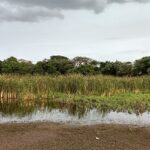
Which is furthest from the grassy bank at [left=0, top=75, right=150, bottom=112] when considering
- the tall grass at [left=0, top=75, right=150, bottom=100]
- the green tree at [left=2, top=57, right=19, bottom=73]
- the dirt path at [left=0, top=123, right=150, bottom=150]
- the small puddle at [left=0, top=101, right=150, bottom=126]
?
the green tree at [left=2, top=57, right=19, bottom=73]

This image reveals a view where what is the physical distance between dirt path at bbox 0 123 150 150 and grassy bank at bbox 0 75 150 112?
25.7ft

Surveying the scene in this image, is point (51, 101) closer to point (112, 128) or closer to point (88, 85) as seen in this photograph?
point (88, 85)

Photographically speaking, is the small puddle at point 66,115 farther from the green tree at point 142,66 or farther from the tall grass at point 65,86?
the green tree at point 142,66

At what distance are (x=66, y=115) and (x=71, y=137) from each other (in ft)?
18.9

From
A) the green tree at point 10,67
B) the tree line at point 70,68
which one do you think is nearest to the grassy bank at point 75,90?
the tree line at point 70,68

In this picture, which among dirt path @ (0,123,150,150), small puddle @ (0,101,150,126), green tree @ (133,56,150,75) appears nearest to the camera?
dirt path @ (0,123,150,150)

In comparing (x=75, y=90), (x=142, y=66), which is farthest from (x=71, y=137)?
(x=142, y=66)

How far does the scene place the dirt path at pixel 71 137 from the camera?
35.7 ft

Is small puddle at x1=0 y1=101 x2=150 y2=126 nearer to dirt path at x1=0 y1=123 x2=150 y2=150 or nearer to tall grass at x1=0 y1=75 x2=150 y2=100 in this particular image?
dirt path at x1=0 y1=123 x2=150 y2=150

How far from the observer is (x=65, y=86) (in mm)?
27016

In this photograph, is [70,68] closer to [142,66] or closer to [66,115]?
[142,66]

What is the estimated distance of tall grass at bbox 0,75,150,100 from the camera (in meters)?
25.4

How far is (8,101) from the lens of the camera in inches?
944

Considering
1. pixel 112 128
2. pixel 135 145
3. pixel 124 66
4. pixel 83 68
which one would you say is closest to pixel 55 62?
pixel 83 68
